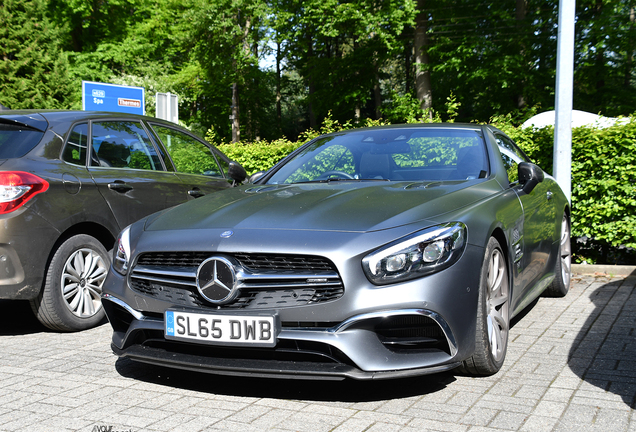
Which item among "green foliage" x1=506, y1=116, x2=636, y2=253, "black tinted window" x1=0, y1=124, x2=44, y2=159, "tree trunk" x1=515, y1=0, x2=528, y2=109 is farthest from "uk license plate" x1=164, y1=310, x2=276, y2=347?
"tree trunk" x1=515, y1=0, x2=528, y2=109

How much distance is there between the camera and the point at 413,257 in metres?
3.02

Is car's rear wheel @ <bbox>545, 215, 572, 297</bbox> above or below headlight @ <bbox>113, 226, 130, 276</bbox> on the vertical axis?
below

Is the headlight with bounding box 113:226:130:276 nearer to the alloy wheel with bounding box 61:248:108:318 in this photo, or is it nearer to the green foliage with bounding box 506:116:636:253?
the alloy wheel with bounding box 61:248:108:318

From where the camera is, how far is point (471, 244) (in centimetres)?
325

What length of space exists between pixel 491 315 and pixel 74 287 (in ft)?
10.4

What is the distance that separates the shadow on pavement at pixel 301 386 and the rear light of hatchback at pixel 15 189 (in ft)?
4.99

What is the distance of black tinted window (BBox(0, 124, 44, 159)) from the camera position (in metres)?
4.66

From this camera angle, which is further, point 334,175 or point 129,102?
point 129,102

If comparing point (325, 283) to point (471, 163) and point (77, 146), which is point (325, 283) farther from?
point (77, 146)

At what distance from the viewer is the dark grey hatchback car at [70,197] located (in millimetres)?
4461

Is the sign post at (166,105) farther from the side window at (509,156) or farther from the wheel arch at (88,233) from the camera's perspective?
the side window at (509,156)

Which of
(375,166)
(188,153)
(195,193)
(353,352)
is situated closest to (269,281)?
(353,352)

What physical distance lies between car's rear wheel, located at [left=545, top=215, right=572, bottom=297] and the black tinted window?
4.52 meters

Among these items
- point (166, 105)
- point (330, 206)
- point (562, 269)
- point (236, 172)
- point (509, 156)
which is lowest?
point (562, 269)
